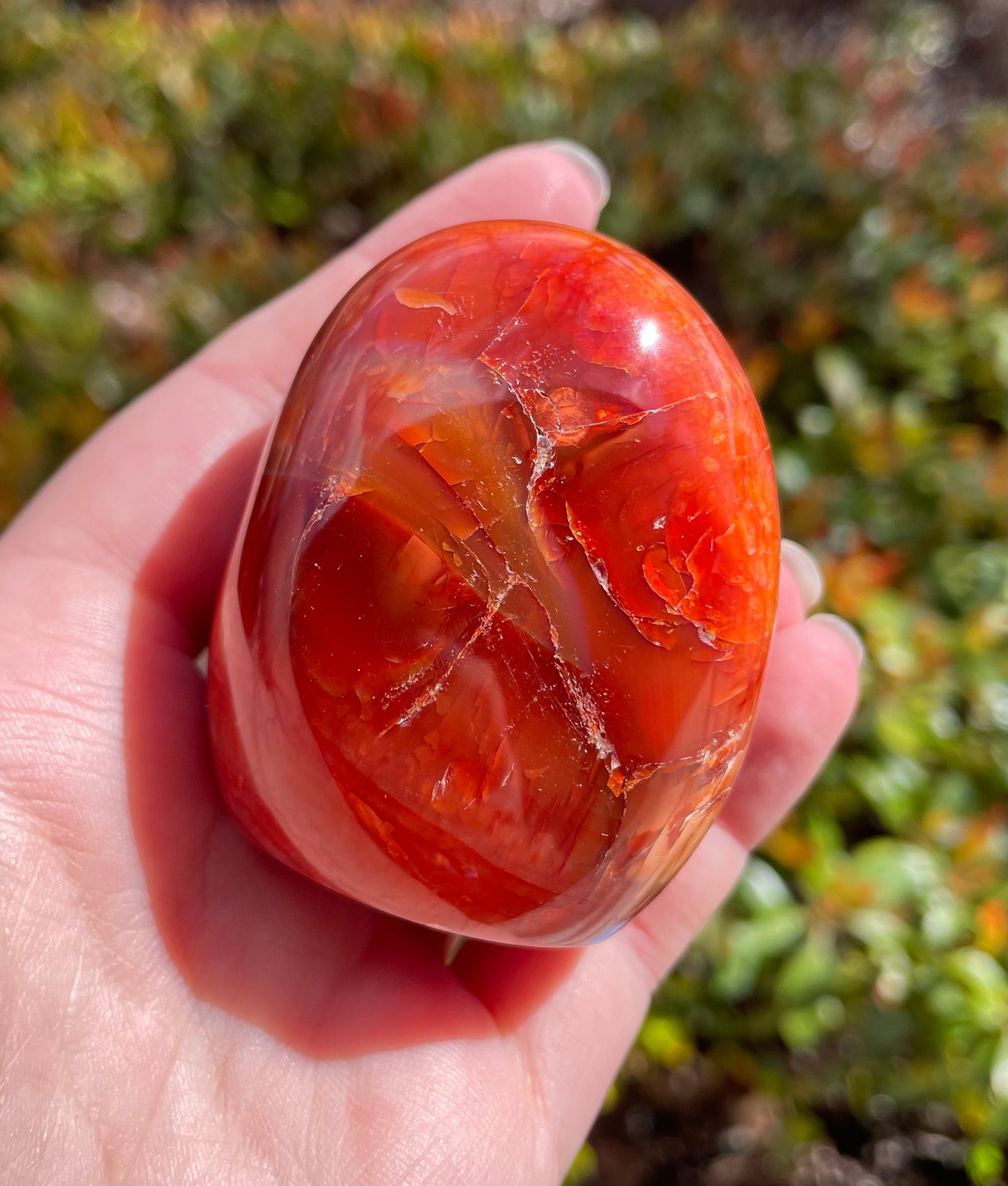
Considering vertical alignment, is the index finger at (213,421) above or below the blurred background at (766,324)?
above

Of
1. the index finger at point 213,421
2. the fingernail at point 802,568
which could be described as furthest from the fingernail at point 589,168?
the fingernail at point 802,568

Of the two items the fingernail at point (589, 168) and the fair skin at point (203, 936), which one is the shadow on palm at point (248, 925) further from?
the fingernail at point (589, 168)

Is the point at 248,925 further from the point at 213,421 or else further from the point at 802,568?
the point at 802,568

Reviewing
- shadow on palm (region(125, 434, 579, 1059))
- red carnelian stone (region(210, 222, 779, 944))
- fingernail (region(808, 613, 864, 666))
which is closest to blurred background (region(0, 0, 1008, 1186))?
fingernail (region(808, 613, 864, 666))

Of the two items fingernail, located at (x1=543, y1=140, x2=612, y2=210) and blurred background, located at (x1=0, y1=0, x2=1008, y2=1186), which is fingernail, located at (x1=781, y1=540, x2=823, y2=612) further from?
fingernail, located at (x1=543, y1=140, x2=612, y2=210)

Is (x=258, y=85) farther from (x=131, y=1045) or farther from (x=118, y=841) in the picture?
(x=131, y=1045)

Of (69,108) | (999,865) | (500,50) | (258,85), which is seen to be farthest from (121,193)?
(999,865)
